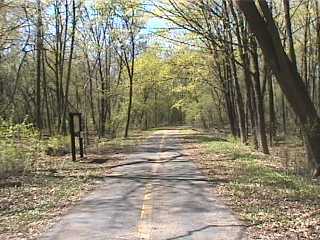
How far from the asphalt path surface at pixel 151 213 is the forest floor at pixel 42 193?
0.41 metres

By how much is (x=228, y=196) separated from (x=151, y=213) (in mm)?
2564

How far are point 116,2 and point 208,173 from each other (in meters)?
8.88

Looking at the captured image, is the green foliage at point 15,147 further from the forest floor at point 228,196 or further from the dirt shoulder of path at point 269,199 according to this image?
the dirt shoulder of path at point 269,199

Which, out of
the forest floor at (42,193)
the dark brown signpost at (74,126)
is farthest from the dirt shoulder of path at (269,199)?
the dark brown signpost at (74,126)

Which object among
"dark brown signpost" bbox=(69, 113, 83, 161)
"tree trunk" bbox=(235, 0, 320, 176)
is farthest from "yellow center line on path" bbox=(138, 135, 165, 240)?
"dark brown signpost" bbox=(69, 113, 83, 161)

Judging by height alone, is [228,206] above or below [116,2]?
below

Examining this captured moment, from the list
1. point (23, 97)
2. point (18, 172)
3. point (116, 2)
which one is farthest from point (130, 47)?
point (18, 172)

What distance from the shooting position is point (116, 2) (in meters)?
22.0

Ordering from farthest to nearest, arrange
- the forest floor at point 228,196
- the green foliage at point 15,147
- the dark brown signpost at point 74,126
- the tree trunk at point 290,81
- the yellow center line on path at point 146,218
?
the dark brown signpost at point 74,126 < the green foliage at point 15,147 < the tree trunk at point 290,81 < the forest floor at point 228,196 < the yellow center line on path at point 146,218

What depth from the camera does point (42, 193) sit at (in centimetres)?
1373

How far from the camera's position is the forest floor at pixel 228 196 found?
873 centimetres

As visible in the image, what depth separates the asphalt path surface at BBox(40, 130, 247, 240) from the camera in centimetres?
829

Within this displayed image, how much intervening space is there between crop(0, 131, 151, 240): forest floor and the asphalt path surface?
407 mm

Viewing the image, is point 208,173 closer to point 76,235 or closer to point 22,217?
point 22,217
